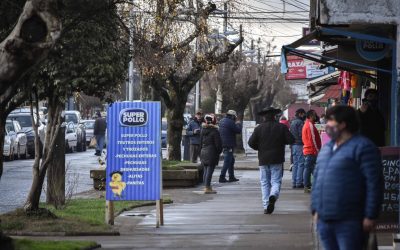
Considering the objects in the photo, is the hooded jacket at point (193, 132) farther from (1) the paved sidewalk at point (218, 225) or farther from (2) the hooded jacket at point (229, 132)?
(1) the paved sidewalk at point (218, 225)

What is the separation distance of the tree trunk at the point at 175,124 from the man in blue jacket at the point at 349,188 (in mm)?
20508

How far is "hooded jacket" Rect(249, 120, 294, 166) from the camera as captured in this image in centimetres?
1708

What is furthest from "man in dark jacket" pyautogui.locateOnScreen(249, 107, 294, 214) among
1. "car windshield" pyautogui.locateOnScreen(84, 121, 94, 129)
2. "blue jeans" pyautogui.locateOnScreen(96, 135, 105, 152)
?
"car windshield" pyautogui.locateOnScreen(84, 121, 94, 129)

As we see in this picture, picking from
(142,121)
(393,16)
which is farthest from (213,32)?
(393,16)

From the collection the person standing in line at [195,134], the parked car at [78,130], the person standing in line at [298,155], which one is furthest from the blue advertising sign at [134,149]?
the parked car at [78,130]

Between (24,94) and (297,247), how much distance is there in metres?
4.23

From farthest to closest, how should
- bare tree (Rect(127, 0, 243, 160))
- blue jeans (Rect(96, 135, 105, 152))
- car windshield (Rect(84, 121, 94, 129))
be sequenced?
car windshield (Rect(84, 121, 94, 129)), blue jeans (Rect(96, 135, 105, 152)), bare tree (Rect(127, 0, 243, 160))

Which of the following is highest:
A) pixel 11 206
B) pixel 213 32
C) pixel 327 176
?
pixel 213 32

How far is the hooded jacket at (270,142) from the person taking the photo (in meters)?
17.1

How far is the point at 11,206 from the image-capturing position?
19047mm

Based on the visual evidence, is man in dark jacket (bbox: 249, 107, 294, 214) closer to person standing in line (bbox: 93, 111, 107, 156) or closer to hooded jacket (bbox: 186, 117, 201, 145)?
hooded jacket (bbox: 186, 117, 201, 145)

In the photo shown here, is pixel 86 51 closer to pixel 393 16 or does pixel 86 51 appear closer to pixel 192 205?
pixel 393 16

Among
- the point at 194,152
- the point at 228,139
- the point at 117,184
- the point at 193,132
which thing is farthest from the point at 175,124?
the point at 117,184

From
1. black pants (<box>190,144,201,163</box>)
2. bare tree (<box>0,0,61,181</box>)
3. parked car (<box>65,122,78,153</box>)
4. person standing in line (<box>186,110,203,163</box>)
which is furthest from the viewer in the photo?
parked car (<box>65,122,78,153</box>)
